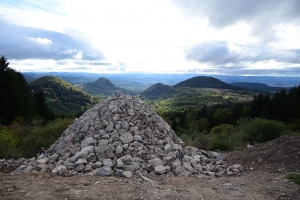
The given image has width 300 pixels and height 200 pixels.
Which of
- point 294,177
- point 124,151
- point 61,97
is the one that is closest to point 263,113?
point 294,177

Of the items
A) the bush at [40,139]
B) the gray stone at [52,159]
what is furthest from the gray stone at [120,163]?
the bush at [40,139]

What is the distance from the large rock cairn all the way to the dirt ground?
65 cm

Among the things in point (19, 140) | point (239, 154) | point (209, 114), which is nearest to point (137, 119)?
point (239, 154)

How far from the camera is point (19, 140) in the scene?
16.5 metres

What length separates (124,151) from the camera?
33.6 ft

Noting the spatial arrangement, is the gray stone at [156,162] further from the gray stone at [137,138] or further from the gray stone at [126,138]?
the gray stone at [126,138]

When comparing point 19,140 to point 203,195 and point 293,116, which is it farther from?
point 293,116

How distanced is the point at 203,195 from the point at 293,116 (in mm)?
45382

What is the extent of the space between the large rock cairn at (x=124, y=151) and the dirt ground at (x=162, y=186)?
645 millimetres

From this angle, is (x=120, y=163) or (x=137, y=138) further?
(x=137, y=138)

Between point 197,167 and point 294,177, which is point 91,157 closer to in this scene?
point 197,167

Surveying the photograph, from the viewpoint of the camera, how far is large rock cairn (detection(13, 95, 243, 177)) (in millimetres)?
9312

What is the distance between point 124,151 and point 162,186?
3.14 metres

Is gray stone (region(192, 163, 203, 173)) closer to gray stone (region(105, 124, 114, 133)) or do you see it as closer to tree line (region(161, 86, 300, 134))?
gray stone (region(105, 124, 114, 133))
